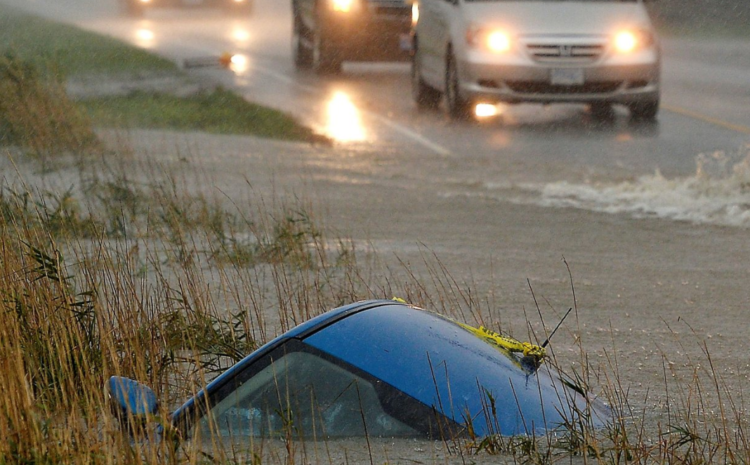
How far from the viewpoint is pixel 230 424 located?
3.61 meters

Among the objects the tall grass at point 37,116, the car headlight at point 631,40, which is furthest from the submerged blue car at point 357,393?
the car headlight at point 631,40

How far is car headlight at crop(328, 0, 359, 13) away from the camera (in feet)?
59.5

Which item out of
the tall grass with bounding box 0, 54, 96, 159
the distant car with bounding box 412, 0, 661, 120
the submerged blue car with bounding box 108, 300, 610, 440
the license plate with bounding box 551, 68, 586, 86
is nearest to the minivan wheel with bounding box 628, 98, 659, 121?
the distant car with bounding box 412, 0, 661, 120

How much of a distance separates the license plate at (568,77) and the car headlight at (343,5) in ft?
16.3

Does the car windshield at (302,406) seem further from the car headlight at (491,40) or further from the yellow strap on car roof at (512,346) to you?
the car headlight at (491,40)

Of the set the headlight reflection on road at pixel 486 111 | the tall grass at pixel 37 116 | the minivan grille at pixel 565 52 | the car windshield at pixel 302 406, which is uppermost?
the minivan grille at pixel 565 52

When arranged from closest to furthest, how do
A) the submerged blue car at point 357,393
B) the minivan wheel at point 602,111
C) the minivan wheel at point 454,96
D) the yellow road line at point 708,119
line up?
the submerged blue car at point 357,393, the yellow road line at point 708,119, the minivan wheel at point 454,96, the minivan wheel at point 602,111

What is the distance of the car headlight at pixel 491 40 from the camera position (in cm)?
1385

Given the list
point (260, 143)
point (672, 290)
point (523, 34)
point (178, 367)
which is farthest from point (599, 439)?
point (523, 34)

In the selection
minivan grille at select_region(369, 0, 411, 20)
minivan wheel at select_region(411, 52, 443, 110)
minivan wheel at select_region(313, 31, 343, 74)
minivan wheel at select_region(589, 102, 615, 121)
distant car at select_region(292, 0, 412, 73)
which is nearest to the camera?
minivan wheel at select_region(589, 102, 615, 121)

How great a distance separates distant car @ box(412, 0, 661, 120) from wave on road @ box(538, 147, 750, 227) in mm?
3054

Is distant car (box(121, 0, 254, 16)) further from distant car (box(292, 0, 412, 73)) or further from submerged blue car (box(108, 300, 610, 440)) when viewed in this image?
submerged blue car (box(108, 300, 610, 440))

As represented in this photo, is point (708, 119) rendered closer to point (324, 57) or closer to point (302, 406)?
point (324, 57)

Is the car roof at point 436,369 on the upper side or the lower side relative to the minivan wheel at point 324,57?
lower
